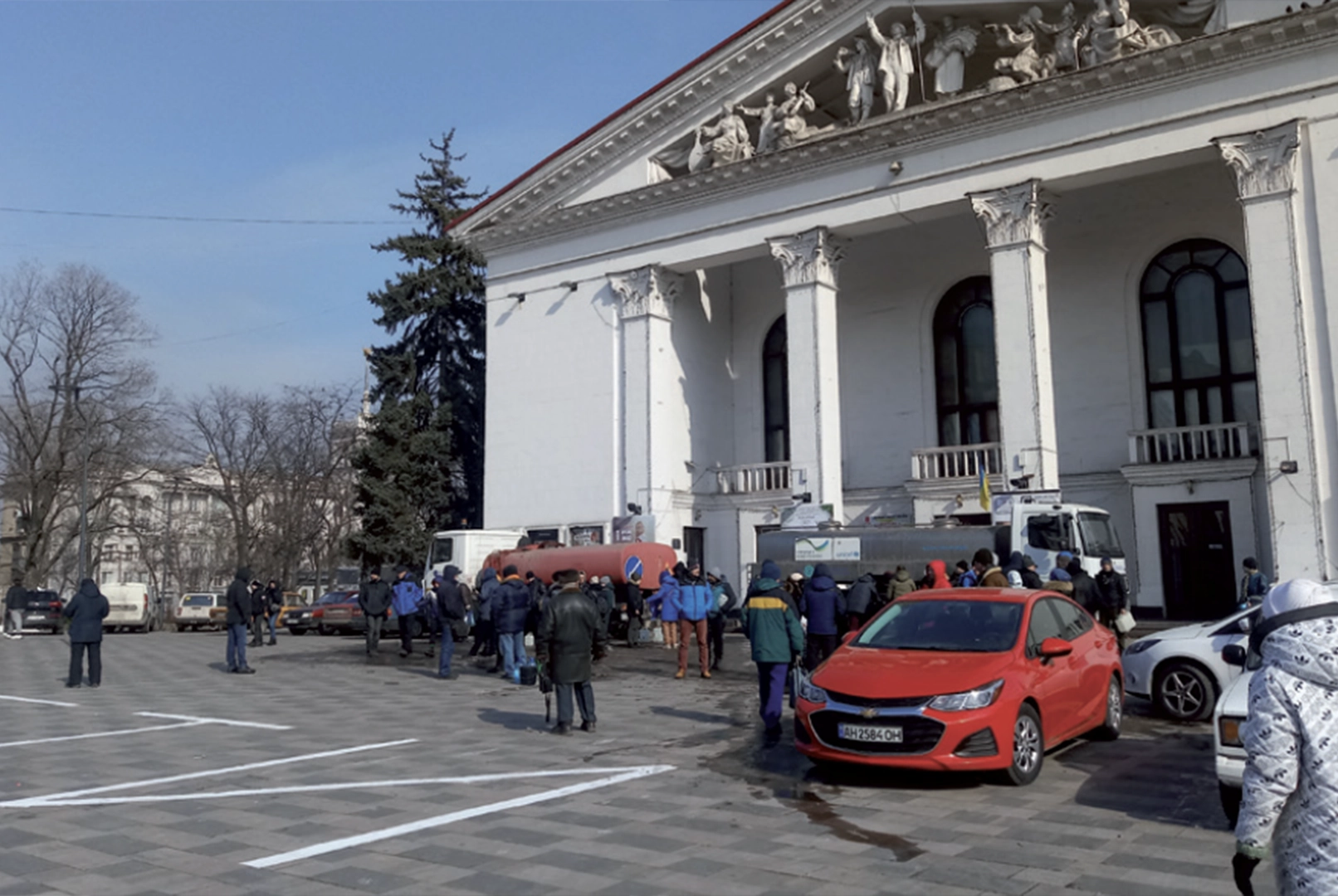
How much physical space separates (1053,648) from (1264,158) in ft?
58.8

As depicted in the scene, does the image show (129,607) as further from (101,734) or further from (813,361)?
(101,734)

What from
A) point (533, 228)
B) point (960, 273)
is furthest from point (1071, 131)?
point (533, 228)

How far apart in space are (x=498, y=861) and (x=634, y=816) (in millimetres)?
1379

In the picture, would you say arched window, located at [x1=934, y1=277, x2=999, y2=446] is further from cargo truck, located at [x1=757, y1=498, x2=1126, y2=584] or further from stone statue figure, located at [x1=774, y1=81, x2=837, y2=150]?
cargo truck, located at [x1=757, y1=498, x2=1126, y2=584]

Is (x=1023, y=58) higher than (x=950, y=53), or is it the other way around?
(x=950, y=53)

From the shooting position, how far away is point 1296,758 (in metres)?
3.45

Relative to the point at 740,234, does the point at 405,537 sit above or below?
below

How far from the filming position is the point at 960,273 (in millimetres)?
30562

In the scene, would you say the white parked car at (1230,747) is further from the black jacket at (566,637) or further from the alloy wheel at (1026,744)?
the black jacket at (566,637)

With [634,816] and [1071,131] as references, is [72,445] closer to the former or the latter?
[1071,131]

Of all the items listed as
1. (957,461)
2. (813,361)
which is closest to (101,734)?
(813,361)

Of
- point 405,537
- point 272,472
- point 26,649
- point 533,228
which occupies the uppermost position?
point 533,228

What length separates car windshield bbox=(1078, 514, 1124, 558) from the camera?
2158cm

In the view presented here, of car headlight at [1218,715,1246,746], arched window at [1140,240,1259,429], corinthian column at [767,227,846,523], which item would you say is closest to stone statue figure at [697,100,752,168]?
corinthian column at [767,227,846,523]
